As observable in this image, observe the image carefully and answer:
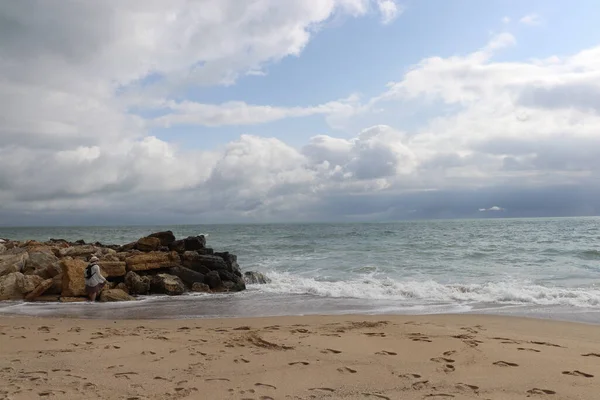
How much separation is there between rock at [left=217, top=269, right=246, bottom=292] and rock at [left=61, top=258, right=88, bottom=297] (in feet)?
15.1

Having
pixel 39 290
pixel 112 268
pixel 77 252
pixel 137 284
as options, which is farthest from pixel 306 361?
pixel 77 252

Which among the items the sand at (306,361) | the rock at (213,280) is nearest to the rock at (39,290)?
the rock at (213,280)

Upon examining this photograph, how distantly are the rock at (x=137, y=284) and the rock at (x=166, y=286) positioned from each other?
0.21 meters

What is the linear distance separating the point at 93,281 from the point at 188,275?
355cm

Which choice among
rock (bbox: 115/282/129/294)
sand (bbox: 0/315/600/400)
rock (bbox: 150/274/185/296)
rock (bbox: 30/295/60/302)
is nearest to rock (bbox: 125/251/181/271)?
rock (bbox: 115/282/129/294)

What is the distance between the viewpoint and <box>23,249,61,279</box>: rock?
14695 mm

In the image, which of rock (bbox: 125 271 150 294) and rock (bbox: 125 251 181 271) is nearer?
rock (bbox: 125 271 150 294)

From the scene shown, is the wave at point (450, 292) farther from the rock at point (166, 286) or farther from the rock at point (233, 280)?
the rock at point (166, 286)


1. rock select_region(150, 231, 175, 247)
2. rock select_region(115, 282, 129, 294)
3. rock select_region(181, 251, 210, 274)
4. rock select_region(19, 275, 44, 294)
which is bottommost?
rock select_region(115, 282, 129, 294)

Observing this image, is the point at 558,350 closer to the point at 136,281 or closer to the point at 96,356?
the point at 96,356

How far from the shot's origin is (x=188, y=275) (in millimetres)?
15828

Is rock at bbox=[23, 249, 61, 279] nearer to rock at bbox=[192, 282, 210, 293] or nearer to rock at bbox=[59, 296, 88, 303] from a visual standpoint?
rock at bbox=[59, 296, 88, 303]

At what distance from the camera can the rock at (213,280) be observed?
15555 mm

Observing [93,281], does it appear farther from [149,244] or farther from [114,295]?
[149,244]
